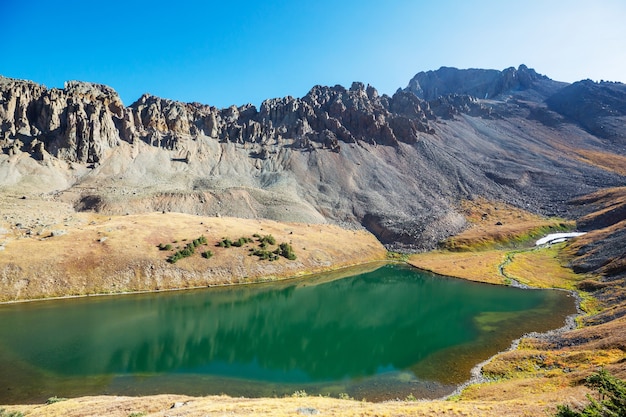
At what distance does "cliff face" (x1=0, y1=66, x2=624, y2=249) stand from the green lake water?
5498cm

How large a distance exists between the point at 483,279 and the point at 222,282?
63324 mm

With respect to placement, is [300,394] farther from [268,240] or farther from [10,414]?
[268,240]

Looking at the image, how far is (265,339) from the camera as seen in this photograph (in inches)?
2061

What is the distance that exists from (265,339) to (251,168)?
12028 cm

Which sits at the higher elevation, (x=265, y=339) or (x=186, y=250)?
(x=186, y=250)

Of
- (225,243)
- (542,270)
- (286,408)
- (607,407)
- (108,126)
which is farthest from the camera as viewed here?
(108,126)

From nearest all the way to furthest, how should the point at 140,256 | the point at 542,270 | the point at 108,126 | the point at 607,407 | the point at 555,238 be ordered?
the point at 607,407 → the point at 140,256 → the point at 542,270 → the point at 555,238 → the point at 108,126

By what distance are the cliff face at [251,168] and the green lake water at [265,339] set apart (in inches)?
2165

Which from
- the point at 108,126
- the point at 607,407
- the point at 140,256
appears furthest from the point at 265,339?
the point at 108,126

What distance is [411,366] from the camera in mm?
40906

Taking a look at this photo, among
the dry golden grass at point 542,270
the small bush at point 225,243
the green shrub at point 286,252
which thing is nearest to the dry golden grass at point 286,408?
the small bush at point 225,243

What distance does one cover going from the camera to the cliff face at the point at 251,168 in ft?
413

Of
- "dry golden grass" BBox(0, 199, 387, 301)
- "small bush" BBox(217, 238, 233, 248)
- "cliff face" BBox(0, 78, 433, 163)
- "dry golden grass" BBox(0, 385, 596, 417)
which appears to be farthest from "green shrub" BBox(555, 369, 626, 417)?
"cliff face" BBox(0, 78, 433, 163)

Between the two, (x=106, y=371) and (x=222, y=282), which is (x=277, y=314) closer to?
(x=222, y=282)
